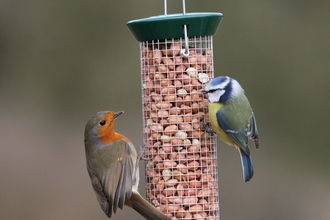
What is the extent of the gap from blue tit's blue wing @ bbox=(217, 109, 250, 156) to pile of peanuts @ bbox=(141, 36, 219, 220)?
0.61 feet

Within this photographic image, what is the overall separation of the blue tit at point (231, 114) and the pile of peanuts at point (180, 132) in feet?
0.50

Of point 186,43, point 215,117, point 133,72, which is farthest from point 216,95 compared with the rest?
point 133,72

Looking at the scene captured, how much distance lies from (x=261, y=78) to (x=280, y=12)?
121 cm

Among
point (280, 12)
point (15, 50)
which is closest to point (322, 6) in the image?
point (280, 12)

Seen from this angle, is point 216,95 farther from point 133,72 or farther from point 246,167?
point 133,72

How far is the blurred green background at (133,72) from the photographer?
10.7m

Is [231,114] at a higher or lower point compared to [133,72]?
→ lower

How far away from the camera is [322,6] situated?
36.1ft

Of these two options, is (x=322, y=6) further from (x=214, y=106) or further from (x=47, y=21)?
(x=214, y=106)

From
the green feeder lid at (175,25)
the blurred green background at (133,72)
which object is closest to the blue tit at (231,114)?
the green feeder lid at (175,25)

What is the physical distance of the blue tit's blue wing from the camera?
5.02 m

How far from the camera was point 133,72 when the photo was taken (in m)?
11.0

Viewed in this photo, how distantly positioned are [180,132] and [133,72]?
236 inches

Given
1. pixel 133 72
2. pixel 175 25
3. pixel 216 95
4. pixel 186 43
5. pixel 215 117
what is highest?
pixel 133 72
